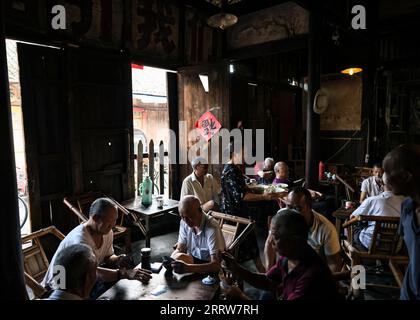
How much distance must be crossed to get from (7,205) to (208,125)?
15.4ft

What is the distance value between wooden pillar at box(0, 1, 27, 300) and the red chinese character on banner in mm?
4507

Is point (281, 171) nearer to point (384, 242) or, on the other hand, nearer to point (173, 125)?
point (384, 242)

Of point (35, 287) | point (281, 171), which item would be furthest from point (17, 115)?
point (281, 171)

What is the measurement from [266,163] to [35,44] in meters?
4.89

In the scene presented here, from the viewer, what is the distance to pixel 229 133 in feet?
20.3

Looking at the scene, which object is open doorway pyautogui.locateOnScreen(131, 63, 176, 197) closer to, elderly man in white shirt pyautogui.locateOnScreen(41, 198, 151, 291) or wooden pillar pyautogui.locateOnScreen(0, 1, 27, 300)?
elderly man in white shirt pyautogui.locateOnScreen(41, 198, 151, 291)

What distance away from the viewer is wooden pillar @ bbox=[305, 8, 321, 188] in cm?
524

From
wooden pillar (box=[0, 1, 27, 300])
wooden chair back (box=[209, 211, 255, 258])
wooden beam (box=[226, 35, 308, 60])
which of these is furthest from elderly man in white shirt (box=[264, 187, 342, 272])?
wooden beam (box=[226, 35, 308, 60])

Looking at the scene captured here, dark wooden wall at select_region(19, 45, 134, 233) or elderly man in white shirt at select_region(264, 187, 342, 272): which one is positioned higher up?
dark wooden wall at select_region(19, 45, 134, 233)

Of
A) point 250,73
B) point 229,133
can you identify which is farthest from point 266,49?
point 229,133

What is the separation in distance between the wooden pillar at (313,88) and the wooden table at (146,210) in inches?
104
